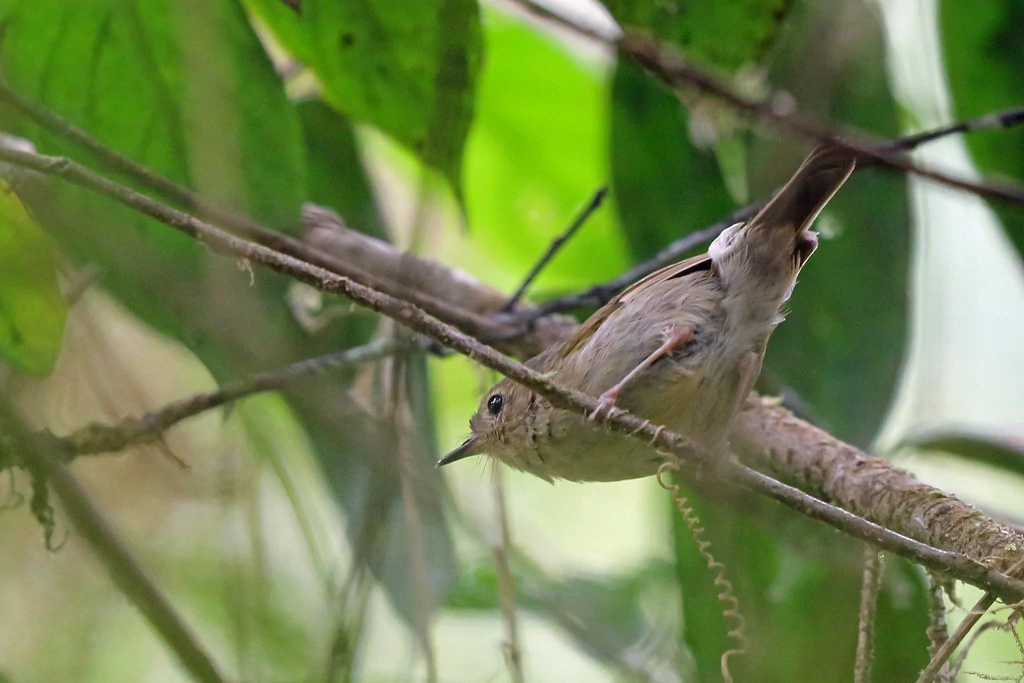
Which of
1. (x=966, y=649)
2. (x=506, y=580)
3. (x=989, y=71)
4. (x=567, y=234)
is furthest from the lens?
(x=989, y=71)

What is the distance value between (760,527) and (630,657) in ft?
1.88

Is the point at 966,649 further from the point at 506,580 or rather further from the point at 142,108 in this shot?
the point at 142,108

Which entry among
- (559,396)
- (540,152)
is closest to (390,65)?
(559,396)

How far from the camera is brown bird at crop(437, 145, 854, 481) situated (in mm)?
2250

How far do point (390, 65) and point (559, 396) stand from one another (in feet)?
3.60

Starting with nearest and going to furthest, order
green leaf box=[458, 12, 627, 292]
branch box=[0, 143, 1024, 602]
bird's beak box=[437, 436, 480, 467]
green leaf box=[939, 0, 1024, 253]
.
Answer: branch box=[0, 143, 1024, 602]
bird's beak box=[437, 436, 480, 467]
green leaf box=[939, 0, 1024, 253]
green leaf box=[458, 12, 627, 292]

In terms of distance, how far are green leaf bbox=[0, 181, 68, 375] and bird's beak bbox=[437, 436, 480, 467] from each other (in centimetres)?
112

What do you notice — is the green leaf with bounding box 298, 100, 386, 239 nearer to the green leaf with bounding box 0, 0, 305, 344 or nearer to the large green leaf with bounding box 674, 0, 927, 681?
the green leaf with bounding box 0, 0, 305, 344

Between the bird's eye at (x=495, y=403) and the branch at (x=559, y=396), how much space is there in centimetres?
75

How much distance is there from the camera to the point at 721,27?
8.74ft

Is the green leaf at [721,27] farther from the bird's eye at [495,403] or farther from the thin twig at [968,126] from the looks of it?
the bird's eye at [495,403]

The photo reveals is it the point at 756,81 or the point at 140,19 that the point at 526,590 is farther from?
the point at 140,19

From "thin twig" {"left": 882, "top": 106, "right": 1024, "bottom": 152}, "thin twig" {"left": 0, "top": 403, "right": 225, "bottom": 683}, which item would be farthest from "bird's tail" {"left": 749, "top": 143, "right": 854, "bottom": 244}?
"thin twig" {"left": 0, "top": 403, "right": 225, "bottom": 683}

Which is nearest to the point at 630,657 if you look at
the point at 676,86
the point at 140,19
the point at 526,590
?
the point at 526,590
